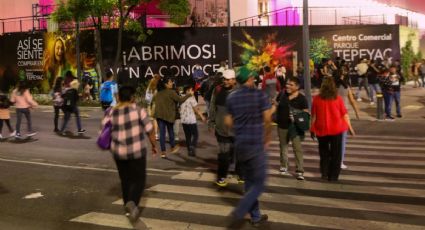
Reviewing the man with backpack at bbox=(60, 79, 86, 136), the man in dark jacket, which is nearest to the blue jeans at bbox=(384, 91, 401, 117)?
the man with backpack at bbox=(60, 79, 86, 136)

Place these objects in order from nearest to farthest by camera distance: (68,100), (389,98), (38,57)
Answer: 1. (68,100)
2. (389,98)
3. (38,57)

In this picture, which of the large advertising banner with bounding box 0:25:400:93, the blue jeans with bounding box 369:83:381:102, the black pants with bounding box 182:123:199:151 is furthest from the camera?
the large advertising banner with bounding box 0:25:400:93

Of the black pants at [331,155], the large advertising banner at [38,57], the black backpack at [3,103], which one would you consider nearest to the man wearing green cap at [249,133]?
the black pants at [331,155]

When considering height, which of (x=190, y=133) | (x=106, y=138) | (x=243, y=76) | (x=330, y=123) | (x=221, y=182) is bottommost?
(x=221, y=182)

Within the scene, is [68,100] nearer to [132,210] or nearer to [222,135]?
[222,135]

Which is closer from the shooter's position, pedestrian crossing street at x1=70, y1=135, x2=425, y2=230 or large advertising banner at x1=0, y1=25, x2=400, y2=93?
pedestrian crossing street at x1=70, y1=135, x2=425, y2=230

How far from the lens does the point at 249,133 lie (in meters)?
6.01

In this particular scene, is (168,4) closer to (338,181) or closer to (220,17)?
(220,17)

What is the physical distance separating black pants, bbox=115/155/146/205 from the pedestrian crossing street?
0.44m

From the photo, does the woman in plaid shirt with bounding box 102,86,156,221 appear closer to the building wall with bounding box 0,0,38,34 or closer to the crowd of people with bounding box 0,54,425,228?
the crowd of people with bounding box 0,54,425,228

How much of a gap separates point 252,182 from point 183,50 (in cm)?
2290

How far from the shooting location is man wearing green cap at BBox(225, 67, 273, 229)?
592 cm

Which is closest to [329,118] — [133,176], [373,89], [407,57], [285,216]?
[285,216]

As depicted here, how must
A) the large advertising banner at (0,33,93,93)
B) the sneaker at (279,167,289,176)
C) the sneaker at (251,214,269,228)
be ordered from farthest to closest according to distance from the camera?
1. the large advertising banner at (0,33,93,93)
2. the sneaker at (279,167,289,176)
3. the sneaker at (251,214,269,228)
